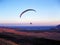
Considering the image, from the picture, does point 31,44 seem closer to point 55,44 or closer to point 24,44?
point 24,44

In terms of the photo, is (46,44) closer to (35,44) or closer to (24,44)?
(35,44)

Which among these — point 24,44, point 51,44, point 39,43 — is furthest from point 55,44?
point 24,44

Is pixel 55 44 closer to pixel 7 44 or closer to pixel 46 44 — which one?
pixel 46 44

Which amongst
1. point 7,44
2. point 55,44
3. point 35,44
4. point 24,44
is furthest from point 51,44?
point 7,44

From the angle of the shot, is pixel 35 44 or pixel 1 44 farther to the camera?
pixel 35 44

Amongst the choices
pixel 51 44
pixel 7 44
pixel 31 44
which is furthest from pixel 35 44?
pixel 7 44

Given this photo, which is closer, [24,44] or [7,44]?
[7,44]

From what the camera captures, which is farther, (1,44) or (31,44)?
(31,44)
